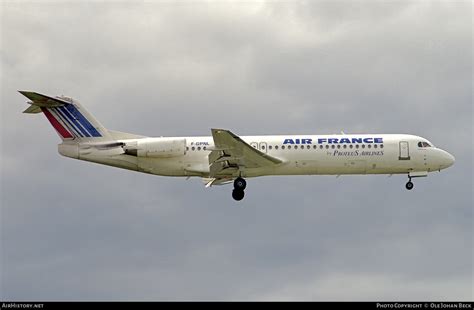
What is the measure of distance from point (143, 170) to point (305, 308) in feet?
71.3

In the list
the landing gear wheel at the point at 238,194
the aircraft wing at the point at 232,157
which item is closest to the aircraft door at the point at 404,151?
the aircraft wing at the point at 232,157

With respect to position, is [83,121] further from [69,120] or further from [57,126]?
[57,126]

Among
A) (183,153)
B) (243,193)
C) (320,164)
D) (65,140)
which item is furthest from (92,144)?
(320,164)

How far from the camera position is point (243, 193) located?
53.9 meters

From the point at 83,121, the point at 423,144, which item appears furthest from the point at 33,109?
the point at 423,144

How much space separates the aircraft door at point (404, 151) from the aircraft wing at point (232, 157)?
650cm

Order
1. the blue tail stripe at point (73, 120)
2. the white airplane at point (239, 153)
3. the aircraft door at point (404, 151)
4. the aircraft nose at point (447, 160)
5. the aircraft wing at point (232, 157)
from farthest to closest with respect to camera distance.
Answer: the aircraft nose at point (447, 160)
the blue tail stripe at point (73, 120)
the aircraft door at point (404, 151)
the white airplane at point (239, 153)
the aircraft wing at point (232, 157)

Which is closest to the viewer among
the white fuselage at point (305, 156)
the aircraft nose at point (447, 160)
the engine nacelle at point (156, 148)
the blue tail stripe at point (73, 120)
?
the engine nacelle at point (156, 148)

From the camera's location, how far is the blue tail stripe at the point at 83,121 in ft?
182

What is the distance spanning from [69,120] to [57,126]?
710 mm

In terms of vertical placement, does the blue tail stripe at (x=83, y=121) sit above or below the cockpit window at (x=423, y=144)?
above

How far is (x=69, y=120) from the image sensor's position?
55.5 metres

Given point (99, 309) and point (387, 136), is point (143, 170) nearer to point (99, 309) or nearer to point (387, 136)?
point (387, 136)

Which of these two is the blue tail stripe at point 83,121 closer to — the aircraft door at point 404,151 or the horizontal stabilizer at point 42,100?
the horizontal stabilizer at point 42,100
